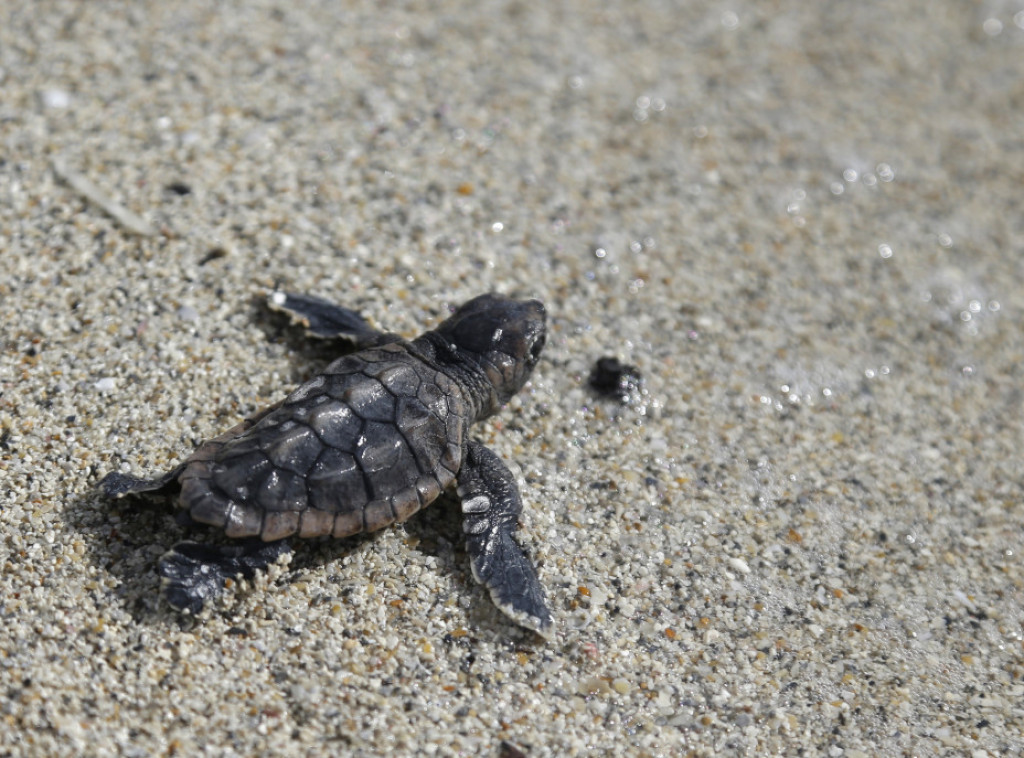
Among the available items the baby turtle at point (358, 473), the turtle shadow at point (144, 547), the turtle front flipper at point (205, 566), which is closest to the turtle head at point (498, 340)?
the baby turtle at point (358, 473)

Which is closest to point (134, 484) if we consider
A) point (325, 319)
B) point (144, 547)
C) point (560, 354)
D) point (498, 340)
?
A: point (144, 547)

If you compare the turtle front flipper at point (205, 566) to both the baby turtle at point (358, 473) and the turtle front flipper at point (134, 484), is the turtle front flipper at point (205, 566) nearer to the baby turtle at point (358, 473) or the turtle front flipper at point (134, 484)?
the baby turtle at point (358, 473)

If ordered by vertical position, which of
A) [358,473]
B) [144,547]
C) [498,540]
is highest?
[358,473]

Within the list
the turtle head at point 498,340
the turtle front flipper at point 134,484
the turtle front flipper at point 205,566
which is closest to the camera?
the turtle front flipper at point 205,566

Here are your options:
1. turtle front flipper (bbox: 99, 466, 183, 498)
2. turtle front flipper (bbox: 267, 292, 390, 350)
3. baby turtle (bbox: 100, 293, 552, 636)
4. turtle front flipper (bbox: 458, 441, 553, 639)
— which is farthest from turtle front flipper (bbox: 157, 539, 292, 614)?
turtle front flipper (bbox: 267, 292, 390, 350)

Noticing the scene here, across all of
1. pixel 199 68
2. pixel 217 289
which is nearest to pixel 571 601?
pixel 217 289

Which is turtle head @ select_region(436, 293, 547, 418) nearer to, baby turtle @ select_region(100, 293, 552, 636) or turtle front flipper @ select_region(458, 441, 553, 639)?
baby turtle @ select_region(100, 293, 552, 636)

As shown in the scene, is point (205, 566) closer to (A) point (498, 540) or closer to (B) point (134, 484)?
(B) point (134, 484)
